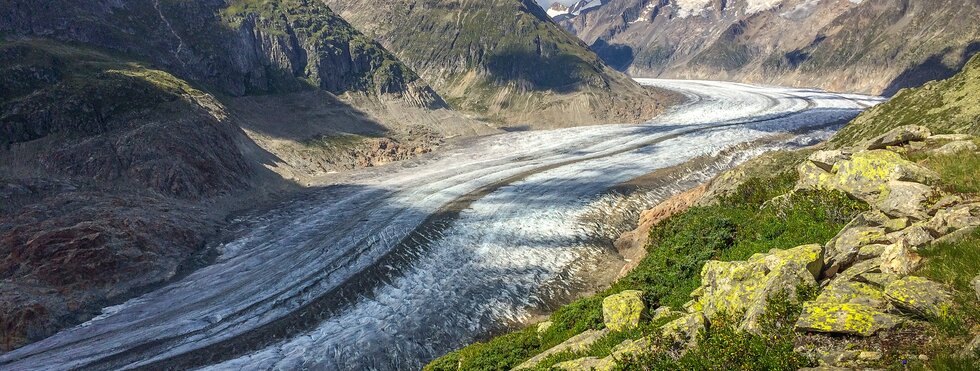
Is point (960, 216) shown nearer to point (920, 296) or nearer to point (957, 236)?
point (957, 236)

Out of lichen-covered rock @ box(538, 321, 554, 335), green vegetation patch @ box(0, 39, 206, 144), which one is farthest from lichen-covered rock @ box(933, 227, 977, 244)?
green vegetation patch @ box(0, 39, 206, 144)

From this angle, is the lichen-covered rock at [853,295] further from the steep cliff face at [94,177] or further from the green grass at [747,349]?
the steep cliff face at [94,177]

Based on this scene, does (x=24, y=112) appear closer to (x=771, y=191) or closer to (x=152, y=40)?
(x=152, y=40)

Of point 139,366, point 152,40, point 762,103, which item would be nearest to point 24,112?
point 152,40

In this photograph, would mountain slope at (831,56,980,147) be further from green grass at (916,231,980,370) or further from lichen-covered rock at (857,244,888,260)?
green grass at (916,231,980,370)

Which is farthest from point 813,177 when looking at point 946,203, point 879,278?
point 879,278
